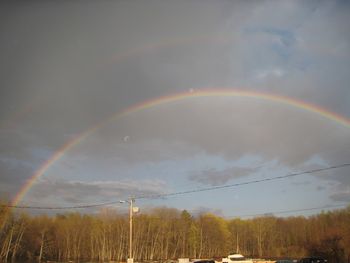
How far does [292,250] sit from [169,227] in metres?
46.1

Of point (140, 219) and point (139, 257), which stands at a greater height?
point (140, 219)

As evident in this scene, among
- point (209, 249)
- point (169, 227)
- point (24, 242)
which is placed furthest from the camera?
point (209, 249)

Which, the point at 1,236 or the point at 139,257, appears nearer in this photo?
the point at 1,236

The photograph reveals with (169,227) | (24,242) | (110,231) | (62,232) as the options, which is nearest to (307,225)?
(169,227)

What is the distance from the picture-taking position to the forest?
376 feet

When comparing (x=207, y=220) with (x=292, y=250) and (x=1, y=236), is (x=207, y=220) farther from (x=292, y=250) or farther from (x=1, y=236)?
(x=1, y=236)

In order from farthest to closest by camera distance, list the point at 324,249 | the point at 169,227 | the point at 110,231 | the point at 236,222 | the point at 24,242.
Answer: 1. the point at 236,222
2. the point at 169,227
3. the point at 110,231
4. the point at 24,242
5. the point at 324,249

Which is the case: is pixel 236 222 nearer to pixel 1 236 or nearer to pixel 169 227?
pixel 169 227

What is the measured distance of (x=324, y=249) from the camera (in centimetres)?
7312

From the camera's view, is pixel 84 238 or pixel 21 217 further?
pixel 84 238

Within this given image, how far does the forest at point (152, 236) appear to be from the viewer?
114750mm

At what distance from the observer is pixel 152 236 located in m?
132

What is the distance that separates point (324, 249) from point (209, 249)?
259 ft

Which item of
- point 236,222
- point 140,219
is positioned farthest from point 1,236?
point 236,222
